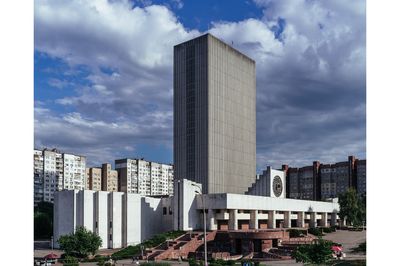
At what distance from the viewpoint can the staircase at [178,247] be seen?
39.7m

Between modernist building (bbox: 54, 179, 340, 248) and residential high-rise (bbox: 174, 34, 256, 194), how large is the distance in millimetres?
7474

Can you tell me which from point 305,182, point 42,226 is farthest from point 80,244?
point 305,182

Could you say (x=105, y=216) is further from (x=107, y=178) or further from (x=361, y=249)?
(x=107, y=178)

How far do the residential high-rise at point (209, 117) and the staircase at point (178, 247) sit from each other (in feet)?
47.6

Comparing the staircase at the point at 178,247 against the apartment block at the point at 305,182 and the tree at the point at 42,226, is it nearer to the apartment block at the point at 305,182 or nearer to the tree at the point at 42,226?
the tree at the point at 42,226

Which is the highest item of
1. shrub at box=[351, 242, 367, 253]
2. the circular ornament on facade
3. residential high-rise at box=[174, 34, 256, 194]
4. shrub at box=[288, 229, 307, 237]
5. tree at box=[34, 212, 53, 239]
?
residential high-rise at box=[174, 34, 256, 194]

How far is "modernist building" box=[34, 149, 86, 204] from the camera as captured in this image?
88.1 meters

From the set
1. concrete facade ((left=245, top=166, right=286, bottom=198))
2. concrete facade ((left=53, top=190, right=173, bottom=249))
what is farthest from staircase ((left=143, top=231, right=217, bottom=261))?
concrete facade ((left=245, top=166, right=286, bottom=198))

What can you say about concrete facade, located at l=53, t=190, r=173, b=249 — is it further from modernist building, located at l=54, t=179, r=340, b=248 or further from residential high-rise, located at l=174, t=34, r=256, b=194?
residential high-rise, located at l=174, t=34, r=256, b=194

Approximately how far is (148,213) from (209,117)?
627 inches

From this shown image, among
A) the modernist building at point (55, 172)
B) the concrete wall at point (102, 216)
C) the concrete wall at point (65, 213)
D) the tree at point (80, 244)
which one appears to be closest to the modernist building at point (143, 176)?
the modernist building at point (55, 172)
